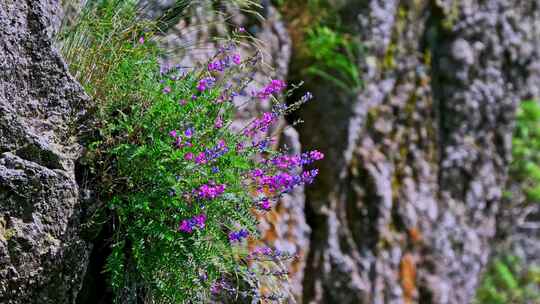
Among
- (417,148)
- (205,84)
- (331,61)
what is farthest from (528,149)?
(205,84)

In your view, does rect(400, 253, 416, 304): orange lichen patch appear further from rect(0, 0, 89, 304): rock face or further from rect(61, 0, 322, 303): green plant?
rect(0, 0, 89, 304): rock face

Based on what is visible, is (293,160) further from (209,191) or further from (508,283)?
(508,283)

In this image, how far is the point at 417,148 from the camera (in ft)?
14.9

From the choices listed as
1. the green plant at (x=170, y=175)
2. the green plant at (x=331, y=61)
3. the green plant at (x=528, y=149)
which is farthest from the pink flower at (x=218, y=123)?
the green plant at (x=528, y=149)

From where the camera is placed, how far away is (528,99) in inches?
216

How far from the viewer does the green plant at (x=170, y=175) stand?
2016 mm

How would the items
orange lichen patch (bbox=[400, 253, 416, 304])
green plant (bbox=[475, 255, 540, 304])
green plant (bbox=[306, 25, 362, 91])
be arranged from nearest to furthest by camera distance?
1. green plant (bbox=[306, 25, 362, 91])
2. orange lichen patch (bbox=[400, 253, 416, 304])
3. green plant (bbox=[475, 255, 540, 304])

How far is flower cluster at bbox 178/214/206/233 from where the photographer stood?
1977 millimetres

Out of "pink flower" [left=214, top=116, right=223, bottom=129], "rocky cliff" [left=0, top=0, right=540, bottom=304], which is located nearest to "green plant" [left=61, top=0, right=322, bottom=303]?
"pink flower" [left=214, top=116, right=223, bottom=129]

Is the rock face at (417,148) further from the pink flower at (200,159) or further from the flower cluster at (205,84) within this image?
the pink flower at (200,159)

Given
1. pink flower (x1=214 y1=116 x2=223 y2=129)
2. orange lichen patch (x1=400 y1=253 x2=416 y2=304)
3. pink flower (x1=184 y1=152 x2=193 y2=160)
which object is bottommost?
pink flower (x1=184 y1=152 x2=193 y2=160)

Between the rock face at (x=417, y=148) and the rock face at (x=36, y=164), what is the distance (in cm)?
192

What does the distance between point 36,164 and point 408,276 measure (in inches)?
110

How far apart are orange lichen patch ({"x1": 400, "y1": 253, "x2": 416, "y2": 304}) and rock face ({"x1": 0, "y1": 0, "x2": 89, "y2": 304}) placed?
2535mm
